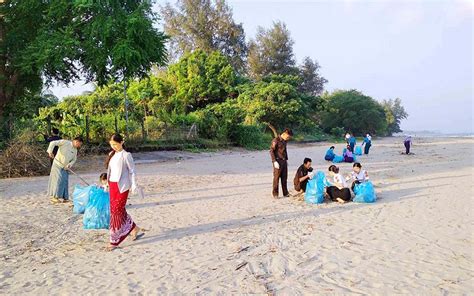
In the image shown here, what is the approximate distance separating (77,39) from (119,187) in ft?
42.1

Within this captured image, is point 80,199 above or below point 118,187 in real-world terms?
below

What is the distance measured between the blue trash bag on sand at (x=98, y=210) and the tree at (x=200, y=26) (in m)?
44.5

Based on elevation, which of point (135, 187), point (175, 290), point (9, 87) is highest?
point (9, 87)

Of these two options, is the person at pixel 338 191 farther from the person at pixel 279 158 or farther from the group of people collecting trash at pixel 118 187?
the person at pixel 279 158

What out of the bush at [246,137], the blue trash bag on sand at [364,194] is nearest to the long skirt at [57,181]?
the blue trash bag on sand at [364,194]

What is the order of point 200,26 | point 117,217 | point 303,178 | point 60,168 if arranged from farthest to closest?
point 200,26 → point 303,178 → point 60,168 → point 117,217

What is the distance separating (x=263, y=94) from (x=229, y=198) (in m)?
27.8

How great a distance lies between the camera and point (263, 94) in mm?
36500

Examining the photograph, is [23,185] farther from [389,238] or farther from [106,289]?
[389,238]

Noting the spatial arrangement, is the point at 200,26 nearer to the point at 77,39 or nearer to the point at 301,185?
the point at 77,39

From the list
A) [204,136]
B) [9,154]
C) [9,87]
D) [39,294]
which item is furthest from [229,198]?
[204,136]

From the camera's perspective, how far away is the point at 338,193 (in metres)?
8.77

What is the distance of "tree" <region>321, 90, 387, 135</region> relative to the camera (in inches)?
2115

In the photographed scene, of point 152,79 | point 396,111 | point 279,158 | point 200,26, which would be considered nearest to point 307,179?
point 279,158
